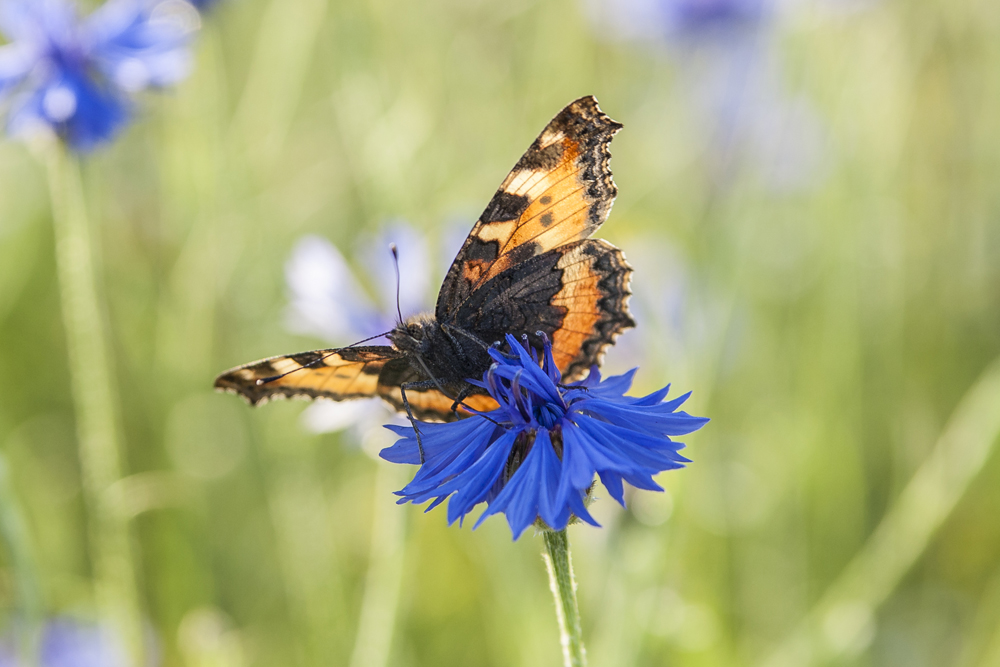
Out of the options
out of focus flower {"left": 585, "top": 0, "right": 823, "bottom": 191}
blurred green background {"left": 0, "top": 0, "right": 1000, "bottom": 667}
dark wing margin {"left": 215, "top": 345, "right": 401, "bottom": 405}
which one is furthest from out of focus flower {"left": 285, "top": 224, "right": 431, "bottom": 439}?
out of focus flower {"left": 585, "top": 0, "right": 823, "bottom": 191}

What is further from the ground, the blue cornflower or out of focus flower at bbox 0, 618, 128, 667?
out of focus flower at bbox 0, 618, 128, 667

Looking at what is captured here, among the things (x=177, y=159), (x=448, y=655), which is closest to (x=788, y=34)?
(x=177, y=159)

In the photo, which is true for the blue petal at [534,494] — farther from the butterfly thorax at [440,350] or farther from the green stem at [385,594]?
the green stem at [385,594]

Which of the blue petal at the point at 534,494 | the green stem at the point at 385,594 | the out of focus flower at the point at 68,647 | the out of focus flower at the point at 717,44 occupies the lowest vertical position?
the blue petal at the point at 534,494

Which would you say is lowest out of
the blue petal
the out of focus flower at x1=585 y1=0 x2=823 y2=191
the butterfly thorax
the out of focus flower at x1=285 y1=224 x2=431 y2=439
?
the blue petal

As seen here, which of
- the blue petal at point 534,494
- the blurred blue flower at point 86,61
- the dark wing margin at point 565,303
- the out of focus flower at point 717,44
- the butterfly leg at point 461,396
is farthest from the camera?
the out of focus flower at point 717,44

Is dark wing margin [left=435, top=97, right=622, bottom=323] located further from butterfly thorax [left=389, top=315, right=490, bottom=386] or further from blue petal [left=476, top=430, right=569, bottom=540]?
blue petal [left=476, top=430, right=569, bottom=540]

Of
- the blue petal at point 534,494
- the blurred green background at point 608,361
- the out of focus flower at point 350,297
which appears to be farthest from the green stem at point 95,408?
the blue petal at point 534,494
